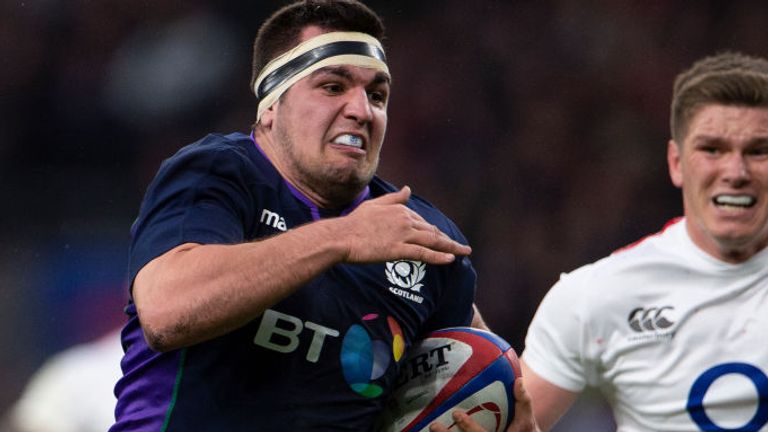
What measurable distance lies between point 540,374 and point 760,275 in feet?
2.82

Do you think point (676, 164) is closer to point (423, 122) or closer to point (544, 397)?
point (544, 397)

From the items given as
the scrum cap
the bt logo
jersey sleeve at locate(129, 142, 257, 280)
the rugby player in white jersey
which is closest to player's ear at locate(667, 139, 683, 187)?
the rugby player in white jersey

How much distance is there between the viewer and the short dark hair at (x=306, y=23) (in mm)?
4059

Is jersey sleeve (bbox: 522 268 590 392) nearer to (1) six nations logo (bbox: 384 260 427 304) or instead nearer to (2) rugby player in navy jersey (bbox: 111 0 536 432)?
(2) rugby player in navy jersey (bbox: 111 0 536 432)

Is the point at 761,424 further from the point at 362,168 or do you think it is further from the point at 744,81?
the point at 362,168

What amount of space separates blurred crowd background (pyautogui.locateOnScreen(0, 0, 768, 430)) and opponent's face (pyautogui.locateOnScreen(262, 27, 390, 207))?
144 inches

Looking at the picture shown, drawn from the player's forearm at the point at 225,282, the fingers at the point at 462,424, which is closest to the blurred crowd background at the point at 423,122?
Result: the fingers at the point at 462,424

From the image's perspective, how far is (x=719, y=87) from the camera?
441cm

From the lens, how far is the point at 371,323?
3785 millimetres

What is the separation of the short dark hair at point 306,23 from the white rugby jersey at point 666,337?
1238 mm

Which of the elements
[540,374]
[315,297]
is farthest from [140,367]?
[540,374]

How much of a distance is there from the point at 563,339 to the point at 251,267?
5.66 feet

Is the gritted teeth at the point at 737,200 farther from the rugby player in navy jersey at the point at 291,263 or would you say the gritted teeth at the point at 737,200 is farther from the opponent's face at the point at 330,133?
the opponent's face at the point at 330,133

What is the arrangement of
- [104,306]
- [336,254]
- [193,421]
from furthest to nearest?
1. [104,306]
2. [193,421]
3. [336,254]
